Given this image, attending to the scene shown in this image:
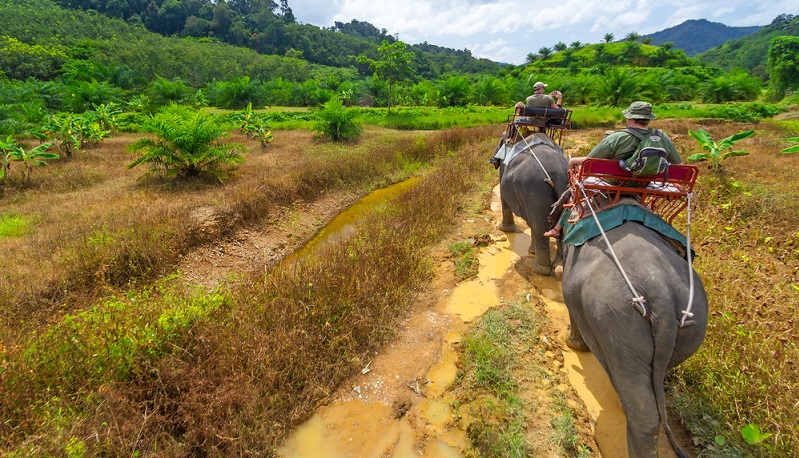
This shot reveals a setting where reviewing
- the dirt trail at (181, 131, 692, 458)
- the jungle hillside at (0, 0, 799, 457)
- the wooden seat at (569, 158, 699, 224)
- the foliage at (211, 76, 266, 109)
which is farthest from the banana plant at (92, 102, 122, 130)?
the wooden seat at (569, 158, 699, 224)

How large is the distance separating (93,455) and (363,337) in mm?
2199

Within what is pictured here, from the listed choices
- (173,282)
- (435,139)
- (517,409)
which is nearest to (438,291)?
(517,409)

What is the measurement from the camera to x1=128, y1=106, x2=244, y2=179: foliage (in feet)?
25.8

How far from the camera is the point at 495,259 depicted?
217 inches

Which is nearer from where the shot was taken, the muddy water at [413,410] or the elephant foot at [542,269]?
the muddy water at [413,410]

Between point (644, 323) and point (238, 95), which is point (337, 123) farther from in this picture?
point (238, 95)

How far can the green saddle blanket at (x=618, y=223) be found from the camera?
253 centimetres

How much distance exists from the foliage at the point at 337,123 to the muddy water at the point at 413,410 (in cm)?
1117

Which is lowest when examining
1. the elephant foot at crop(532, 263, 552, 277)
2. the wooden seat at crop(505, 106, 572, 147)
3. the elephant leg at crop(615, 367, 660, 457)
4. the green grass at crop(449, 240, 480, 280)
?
the green grass at crop(449, 240, 480, 280)

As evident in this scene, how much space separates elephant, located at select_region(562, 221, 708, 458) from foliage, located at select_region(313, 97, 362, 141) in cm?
1264

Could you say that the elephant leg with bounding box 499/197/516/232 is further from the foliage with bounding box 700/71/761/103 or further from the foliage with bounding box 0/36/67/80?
the foliage with bounding box 0/36/67/80

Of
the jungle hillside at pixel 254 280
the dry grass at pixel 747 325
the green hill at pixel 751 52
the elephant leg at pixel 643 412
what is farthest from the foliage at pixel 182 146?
the green hill at pixel 751 52

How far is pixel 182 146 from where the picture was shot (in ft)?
26.4

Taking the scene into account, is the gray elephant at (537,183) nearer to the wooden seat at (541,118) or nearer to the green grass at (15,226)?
the wooden seat at (541,118)
